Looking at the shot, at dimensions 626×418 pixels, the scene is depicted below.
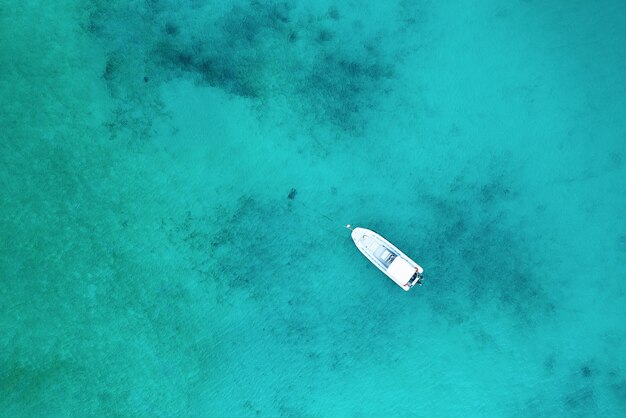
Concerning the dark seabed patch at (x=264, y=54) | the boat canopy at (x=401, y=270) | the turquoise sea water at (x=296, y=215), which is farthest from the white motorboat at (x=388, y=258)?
the dark seabed patch at (x=264, y=54)

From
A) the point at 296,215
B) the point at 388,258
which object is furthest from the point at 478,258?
the point at 296,215

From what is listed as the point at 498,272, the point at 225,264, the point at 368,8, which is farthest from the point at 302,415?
the point at 368,8

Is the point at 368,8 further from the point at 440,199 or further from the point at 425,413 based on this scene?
the point at 425,413

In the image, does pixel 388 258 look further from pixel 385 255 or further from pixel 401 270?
pixel 401 270

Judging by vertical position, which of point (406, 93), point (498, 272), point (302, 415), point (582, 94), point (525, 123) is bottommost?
point (302, 415)

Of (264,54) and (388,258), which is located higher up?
(264,54)

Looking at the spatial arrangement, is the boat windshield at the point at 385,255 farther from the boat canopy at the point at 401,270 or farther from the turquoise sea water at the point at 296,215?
the turquoise sea water at the point at 296,215

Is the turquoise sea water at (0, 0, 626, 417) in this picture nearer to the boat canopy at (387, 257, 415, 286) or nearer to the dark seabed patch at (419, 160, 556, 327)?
the dark seabed patch at (419, 160, 556, 327)
